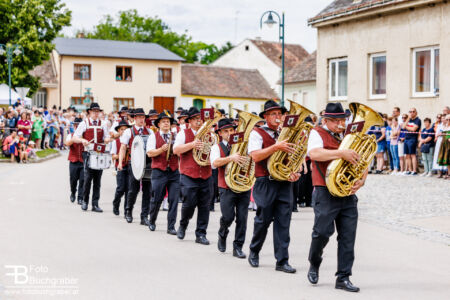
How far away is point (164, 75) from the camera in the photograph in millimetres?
64312

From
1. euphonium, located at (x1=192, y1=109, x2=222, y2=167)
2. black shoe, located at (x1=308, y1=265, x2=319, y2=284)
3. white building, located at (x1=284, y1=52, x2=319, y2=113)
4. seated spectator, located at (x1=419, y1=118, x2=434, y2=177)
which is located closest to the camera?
black shoe, located at (x1=308, y1=265, x2=319, y2=284)

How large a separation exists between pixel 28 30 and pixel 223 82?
27.5m

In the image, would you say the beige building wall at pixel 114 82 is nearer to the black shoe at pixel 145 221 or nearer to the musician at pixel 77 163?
the musician at pixel 77 163

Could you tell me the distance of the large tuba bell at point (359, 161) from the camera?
266 inches

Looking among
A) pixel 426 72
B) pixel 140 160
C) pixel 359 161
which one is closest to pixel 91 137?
pixel 140 160

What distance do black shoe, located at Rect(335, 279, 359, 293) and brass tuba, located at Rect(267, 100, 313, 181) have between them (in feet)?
4.84

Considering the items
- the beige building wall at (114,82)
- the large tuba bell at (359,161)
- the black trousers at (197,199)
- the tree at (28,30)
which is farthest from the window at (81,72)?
the large tuba bell at (359,161)

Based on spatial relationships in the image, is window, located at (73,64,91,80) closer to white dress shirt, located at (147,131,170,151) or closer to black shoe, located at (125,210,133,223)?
black shoe, located at (125,210,133,223)

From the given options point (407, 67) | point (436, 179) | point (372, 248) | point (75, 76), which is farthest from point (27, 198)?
point (75, 76)

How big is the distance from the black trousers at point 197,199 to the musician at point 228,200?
0.69 m

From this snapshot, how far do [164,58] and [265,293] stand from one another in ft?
192

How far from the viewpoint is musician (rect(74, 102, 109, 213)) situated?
44.3 ft

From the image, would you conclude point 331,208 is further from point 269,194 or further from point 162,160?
point 162,160

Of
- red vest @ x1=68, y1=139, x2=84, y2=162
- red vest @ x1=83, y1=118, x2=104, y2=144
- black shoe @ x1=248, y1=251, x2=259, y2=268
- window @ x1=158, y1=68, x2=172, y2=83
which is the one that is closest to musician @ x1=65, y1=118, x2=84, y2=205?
red vest @ x1=68, y1=139, x2=84, y2=162
